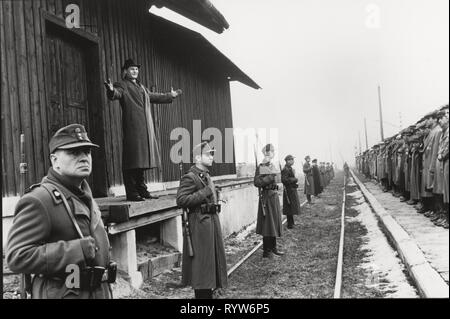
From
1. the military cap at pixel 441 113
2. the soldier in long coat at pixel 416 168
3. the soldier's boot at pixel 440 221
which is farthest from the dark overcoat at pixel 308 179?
the military cap at pixel 441 113

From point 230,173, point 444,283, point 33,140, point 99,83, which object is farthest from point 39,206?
point 230,173

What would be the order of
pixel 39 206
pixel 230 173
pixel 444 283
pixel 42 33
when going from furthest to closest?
pixel 230 173 → pixel 42 33 → pixel 444 283 → pixel 39 206

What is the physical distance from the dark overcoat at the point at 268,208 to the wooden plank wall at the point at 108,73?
227cm

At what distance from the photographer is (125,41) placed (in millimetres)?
8492

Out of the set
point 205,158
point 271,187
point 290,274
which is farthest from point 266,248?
point 205,158

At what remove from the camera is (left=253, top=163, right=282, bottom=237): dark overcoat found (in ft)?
28.6

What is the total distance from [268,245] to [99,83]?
4.27m

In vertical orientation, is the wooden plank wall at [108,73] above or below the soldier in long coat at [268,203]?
above

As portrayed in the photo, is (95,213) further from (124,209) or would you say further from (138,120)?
(138,120)

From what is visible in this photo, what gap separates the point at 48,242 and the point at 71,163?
0.49 meters

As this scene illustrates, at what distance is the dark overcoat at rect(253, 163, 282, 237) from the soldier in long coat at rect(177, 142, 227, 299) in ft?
11.1

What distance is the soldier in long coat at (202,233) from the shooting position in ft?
17.2

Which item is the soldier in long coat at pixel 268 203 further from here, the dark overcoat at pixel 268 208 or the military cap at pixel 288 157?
the military cap at pixel 288 157

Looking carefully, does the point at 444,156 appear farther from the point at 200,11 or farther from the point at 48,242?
the point at 48,242
